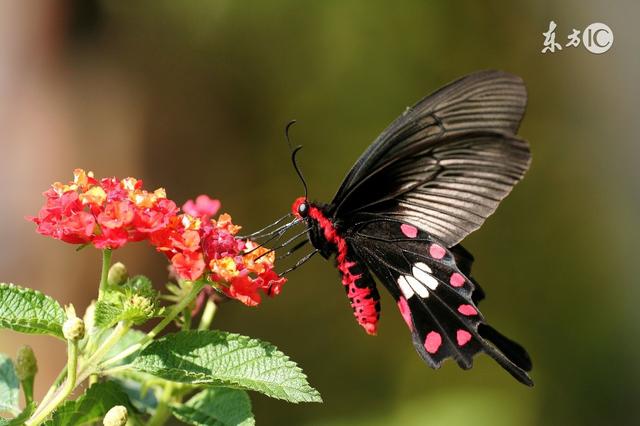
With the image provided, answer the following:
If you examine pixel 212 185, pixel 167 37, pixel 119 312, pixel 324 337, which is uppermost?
pixel 167 37

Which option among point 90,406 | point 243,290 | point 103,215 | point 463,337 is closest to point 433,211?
point 463,337

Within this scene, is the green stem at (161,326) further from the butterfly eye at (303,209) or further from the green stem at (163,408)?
the butterfly eye at (303,209)

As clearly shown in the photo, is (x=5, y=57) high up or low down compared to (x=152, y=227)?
up

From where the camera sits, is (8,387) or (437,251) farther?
(437,251)

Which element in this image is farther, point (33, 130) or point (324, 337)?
point (324, 337)

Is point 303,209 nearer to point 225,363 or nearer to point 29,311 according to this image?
point 225,363

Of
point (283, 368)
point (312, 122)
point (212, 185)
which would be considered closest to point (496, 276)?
point (312, 122)

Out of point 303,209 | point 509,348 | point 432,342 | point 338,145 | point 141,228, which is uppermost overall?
point 338,145

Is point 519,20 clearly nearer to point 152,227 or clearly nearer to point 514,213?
point 514,213
